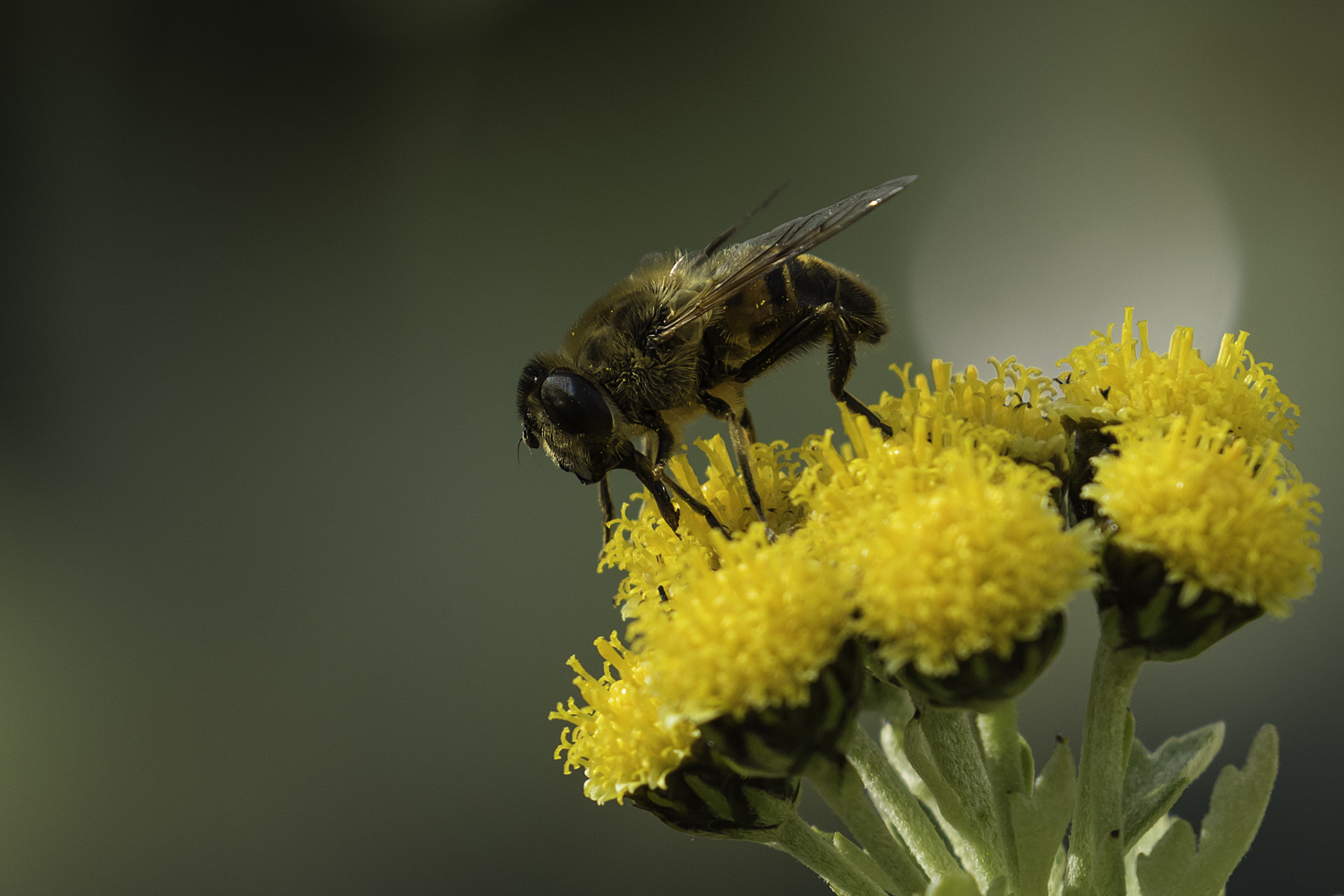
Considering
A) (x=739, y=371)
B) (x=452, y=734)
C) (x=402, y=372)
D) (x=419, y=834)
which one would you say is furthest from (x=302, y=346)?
(x=739, y=371)

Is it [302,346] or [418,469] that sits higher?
[302,346]

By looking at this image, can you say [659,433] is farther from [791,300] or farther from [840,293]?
[840,293]

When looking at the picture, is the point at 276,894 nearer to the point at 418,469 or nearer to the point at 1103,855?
the point at 418,469

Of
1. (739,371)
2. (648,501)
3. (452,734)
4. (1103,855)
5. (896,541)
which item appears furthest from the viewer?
(452,734)

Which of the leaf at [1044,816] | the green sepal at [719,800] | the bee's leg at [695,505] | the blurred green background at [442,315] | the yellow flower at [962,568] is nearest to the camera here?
the yellow flower at [962,568]

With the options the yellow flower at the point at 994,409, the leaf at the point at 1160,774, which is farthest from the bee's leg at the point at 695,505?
the leaf at the point at 1160,774

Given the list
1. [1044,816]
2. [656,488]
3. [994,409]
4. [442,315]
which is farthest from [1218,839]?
[442,315]

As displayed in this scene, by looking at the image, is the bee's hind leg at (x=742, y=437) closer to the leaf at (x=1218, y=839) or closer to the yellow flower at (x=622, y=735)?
the yellow flower at (x=622, y=735)
